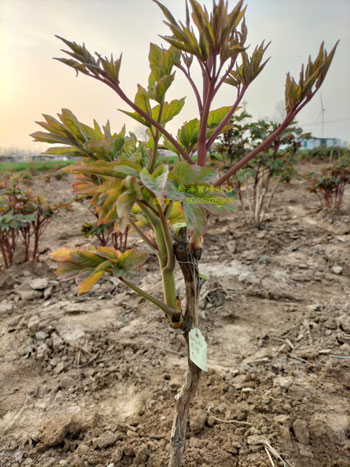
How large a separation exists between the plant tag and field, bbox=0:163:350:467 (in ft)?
1.93

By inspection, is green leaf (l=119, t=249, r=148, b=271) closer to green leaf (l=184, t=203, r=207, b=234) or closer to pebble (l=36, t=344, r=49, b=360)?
green leaf (l=184, t=203, r=207, b=234)

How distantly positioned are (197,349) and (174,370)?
0.95 m

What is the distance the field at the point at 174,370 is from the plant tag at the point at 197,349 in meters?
0.59

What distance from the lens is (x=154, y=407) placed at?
4.87 ft

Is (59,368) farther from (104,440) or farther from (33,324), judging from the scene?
(104,440)

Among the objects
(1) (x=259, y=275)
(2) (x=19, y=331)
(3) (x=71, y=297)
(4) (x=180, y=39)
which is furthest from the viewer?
(1) (x=259, y=275)

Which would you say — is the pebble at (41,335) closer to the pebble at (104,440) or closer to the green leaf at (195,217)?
the pebble at (104,440)

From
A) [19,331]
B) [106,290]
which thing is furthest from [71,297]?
[19,331]

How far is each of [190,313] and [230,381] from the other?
33.2 inches

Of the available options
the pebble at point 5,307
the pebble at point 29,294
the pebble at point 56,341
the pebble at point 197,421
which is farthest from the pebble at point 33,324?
the pebble at point 197,421

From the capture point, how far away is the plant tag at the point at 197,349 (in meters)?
0.87

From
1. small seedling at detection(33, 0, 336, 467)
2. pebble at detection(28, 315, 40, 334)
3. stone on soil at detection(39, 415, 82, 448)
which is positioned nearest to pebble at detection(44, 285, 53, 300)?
pebble at detection(28, 315, 40, 334)

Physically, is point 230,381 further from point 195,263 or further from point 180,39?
point 180,39

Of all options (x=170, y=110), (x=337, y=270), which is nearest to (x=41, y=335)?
(x=170, y=110)
